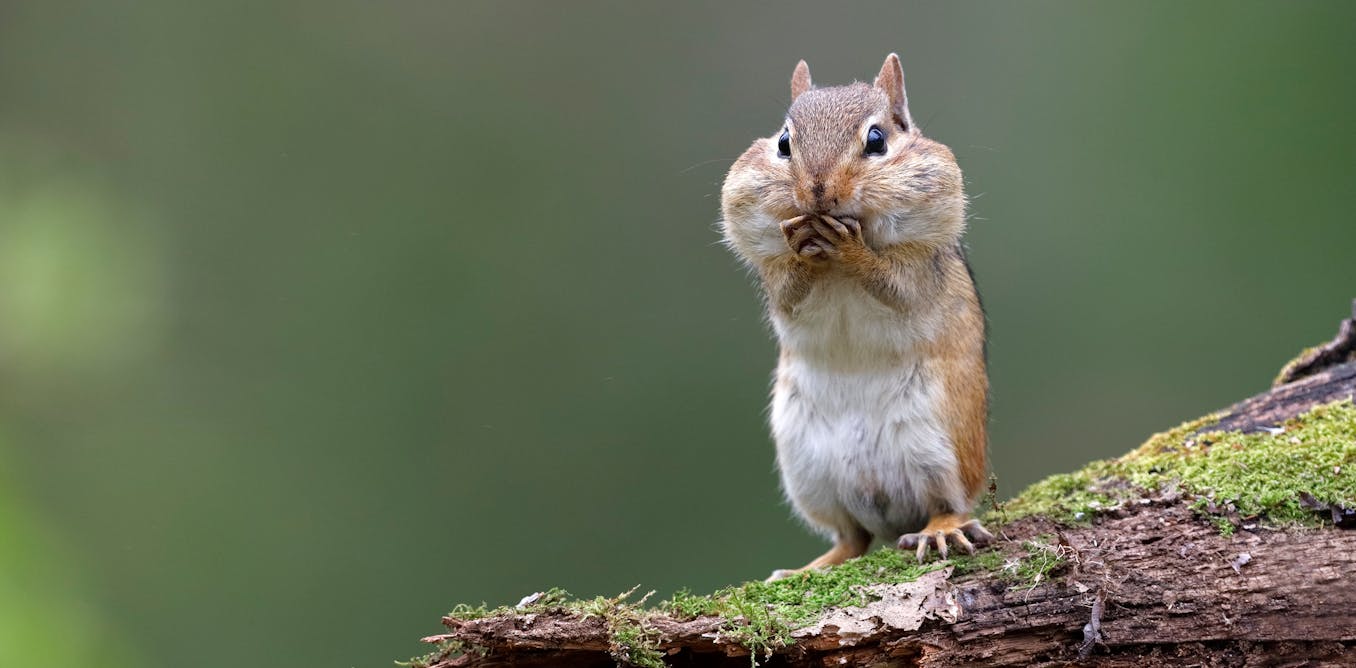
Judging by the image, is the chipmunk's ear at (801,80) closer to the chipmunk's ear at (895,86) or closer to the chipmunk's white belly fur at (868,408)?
the chipmunk's ear at (895,86)

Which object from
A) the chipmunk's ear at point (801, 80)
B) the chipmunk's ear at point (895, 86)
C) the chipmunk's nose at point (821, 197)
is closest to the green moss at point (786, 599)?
the chipmunk's nose at point (821, 197)

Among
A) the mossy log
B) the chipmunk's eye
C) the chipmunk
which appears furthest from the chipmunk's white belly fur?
the mossy log

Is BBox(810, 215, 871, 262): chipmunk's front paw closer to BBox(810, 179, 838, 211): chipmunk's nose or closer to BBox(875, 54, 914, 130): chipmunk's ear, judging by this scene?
BBox(810, 179, 838, 211): chipmunk's nose

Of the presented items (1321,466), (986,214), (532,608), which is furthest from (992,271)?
(532,608)

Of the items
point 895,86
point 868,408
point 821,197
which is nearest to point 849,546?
point 868,408

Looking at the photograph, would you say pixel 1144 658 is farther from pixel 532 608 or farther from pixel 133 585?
pixel 133 585

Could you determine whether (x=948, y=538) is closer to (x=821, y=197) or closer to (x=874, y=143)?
(x=821, y=197)
